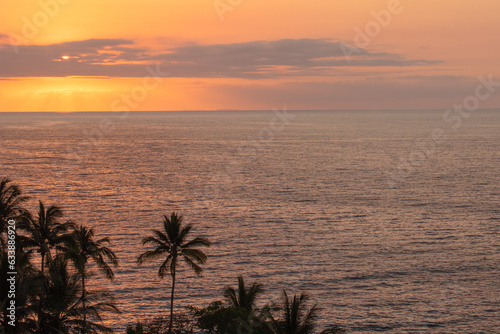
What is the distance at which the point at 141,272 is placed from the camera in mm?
71938

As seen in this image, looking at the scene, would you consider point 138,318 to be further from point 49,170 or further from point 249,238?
point 49,170

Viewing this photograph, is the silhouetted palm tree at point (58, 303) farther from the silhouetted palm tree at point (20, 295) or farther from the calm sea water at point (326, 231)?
the calm sea water at point (326, 231)

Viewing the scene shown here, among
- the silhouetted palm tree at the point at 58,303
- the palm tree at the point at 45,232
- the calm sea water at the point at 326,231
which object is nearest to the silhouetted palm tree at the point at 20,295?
the silhouetted palm tree at the point at 58,303

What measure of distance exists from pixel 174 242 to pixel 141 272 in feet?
94.4

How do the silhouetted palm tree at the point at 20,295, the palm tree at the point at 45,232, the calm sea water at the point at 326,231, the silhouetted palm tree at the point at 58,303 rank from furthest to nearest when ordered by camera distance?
the calm sea water at the point at 326,231 → the palm tree at the point at 45,232 → the silhouetted palm tree at the point at 58,303 → the silhouetted palm tree at the point at 20,295

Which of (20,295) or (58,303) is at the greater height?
(20,295)

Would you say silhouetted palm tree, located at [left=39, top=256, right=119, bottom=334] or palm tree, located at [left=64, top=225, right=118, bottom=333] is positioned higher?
palm tree, located at [left=64, top=225, right=118, bottom=333]

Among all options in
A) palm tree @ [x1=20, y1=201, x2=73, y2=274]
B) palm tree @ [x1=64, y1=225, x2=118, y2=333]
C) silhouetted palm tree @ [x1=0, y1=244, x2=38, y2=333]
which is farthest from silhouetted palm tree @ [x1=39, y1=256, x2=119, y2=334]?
palm tree @ [x1=20, y1=201, x2=73, y2=274]

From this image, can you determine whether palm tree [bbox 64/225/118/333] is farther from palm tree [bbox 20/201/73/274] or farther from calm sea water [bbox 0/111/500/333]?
calm sea water [bbox 0/111/500/333]

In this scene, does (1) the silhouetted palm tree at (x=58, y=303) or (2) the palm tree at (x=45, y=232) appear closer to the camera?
(1) the silhouetted palm tree at (x=58, y=303)

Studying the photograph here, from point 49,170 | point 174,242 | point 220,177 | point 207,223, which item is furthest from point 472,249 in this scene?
point 49,170

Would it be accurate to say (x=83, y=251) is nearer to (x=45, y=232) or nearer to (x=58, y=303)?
(x=45, y=232)

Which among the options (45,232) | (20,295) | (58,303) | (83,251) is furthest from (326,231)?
(20,295)

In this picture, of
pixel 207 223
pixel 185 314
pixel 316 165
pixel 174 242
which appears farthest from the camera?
pixel 316 165
